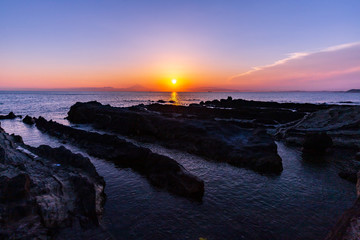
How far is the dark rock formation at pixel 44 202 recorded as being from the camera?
10.4 m

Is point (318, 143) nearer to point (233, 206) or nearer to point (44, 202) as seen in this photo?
point (233, 206)

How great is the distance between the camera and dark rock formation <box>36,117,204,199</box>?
16628 millimetres

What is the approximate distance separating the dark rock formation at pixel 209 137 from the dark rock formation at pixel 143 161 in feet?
26.9

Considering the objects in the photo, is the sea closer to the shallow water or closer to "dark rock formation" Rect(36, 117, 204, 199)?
the shallow water

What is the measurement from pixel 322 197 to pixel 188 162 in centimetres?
1314

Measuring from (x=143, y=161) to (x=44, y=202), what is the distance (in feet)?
37.1

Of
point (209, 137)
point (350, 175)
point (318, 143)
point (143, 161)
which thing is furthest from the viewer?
point (209, 137)

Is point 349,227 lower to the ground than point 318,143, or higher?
higher

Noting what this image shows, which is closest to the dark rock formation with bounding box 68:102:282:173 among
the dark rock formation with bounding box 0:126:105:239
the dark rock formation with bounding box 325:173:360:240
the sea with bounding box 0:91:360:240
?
the sea with bounding box 0:91:360:240

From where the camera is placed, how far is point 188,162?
25.1 metres

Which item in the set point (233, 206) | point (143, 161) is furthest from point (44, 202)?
point (233, 206)

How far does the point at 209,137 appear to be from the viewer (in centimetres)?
3012

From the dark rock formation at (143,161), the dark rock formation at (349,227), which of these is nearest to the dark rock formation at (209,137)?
the dark rock formation at (143,161)

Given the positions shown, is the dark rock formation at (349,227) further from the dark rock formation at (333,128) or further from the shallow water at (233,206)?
the dark rock formation at (333,128)
